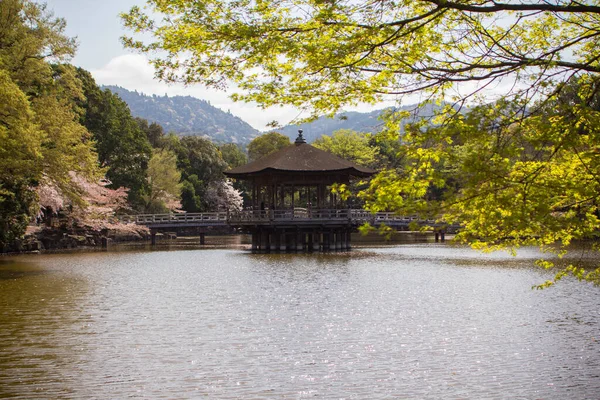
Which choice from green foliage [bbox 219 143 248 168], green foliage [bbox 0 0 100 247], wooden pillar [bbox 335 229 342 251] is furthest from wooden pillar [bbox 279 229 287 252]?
green foliage [bbox 219 143 248 168]

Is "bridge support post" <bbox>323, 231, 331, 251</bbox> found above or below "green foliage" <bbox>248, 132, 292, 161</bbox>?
below

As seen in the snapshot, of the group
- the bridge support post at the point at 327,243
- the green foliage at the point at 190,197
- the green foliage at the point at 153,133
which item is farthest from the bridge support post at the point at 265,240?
the green foliage at the point at 153,133

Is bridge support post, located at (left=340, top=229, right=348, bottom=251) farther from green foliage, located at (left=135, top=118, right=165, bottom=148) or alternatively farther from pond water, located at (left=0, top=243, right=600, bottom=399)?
green foliage, located at (left=135, top=118, right=165, bottom=148)

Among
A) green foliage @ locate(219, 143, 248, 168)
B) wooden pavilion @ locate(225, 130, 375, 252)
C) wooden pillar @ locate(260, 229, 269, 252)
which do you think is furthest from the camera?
green foliage @ locate(219, 143, 248, 168)

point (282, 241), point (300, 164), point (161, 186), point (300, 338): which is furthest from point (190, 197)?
point (300, 338)

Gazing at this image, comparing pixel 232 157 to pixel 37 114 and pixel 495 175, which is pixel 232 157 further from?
pixel 495 175

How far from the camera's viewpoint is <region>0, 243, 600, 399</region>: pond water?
316 inches

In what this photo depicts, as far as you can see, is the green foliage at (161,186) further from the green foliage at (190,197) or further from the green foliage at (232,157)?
the green foliage at (232,157)

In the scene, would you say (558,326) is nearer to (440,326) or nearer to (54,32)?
(440,326)

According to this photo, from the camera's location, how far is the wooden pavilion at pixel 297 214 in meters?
35.4

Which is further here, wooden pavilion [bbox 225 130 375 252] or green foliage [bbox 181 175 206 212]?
green foliage [bbox 181 175 206 212]

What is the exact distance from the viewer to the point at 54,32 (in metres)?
24.3

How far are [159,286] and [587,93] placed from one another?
46.3ft

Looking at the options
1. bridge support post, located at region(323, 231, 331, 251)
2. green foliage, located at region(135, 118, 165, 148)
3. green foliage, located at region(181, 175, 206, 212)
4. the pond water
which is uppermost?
green foliage, located at region(135, 118, 165, 148)
